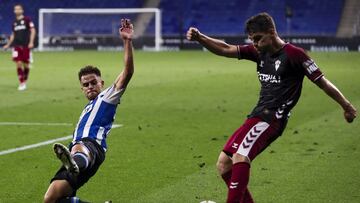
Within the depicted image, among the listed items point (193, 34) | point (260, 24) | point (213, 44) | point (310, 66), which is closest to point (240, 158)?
point (310, 66)

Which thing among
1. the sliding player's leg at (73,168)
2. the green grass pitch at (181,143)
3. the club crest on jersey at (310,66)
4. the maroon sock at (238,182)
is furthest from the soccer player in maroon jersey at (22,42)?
the club crest on jersey at (310,66)

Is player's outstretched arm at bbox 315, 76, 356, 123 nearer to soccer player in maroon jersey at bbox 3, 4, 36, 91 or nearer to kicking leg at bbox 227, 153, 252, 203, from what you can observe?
kicking leg at bbox 227, 153, 252, 203

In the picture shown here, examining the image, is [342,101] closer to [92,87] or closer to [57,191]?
[92,87]

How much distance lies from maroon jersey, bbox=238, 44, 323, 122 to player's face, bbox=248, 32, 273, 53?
0.14m

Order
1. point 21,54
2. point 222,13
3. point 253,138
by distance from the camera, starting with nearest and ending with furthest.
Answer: point 253,138
point 21,54
point 222,13

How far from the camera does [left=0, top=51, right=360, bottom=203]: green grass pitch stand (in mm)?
10703

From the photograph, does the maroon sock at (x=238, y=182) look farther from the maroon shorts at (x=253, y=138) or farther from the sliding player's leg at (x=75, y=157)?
the sliding player's leg at (x=75, y=157)

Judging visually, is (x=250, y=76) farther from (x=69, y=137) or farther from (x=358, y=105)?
(x=69, y=137)

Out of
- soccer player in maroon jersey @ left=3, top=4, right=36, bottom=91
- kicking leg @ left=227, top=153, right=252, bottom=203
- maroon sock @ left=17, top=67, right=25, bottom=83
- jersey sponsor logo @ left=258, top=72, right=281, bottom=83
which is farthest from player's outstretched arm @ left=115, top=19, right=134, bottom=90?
soccer player in maroon jersey @ left=3, top=4, right=36, bottom=91

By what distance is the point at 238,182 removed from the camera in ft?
27.9

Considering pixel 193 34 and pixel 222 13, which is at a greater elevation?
pixel 193 34

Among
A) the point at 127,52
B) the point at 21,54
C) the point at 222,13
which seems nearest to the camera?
the point at 127,52

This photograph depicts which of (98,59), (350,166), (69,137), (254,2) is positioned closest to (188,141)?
(69,137)

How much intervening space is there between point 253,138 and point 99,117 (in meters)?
1.62
